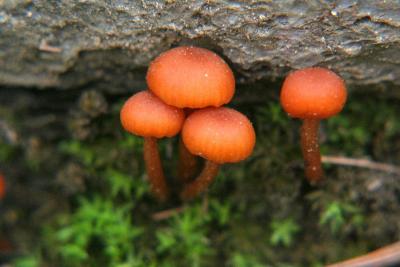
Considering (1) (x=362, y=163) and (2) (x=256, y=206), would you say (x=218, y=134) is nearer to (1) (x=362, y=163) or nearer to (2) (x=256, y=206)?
(2) (x=256, y=206)

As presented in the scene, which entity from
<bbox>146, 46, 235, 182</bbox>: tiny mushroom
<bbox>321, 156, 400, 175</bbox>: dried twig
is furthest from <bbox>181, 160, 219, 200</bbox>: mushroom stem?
<bbox>321, 156, 400, 175</bbox>: dried twig

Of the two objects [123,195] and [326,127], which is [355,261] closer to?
[326,127]

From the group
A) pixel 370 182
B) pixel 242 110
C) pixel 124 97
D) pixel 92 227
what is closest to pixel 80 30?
pixel 124 97

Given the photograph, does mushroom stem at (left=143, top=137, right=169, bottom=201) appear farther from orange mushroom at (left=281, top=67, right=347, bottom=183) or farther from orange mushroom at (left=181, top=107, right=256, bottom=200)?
orange mushroom at (left=281, top=67, right=347, bottom=183)

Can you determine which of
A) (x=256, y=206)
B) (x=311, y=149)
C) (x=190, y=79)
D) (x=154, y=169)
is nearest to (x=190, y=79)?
(x=190, y=79)

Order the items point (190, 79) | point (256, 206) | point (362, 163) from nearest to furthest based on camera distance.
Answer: point (190, 79) < point (362, 163) < point (256, 206)

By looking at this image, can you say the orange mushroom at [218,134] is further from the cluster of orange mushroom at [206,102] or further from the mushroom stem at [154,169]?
the mushroom stem at [154,169]
